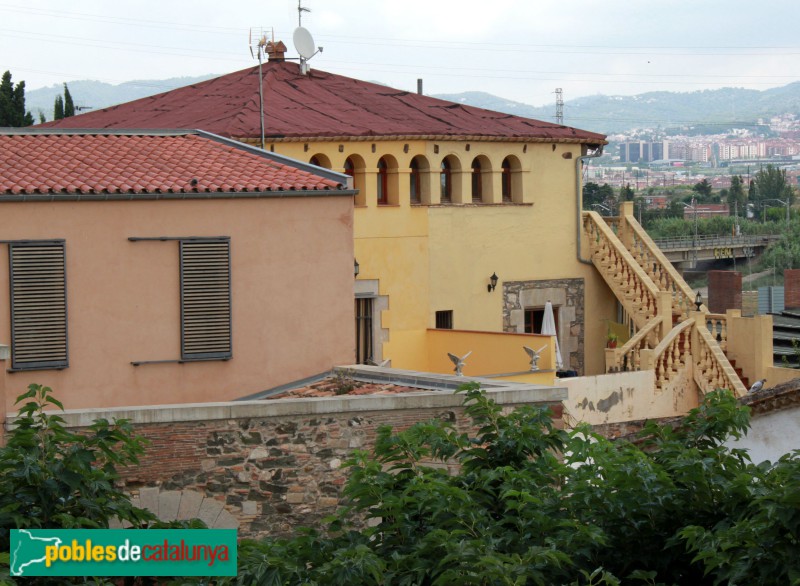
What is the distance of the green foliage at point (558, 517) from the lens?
10086mm

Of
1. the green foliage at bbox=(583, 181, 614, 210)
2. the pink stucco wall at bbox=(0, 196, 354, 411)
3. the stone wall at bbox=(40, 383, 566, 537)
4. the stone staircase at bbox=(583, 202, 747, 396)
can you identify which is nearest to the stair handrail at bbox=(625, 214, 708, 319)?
the stone staircase at bbox=(583, 202, 747, 396)

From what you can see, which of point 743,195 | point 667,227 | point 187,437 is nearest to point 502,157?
point 187,437

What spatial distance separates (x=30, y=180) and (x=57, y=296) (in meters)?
1.60

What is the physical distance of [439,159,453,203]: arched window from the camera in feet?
96.8

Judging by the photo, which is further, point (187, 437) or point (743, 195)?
point (743, 195)

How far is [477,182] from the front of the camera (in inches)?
1190

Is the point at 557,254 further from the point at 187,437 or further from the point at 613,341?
the point at 187,437

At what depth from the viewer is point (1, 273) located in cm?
1880

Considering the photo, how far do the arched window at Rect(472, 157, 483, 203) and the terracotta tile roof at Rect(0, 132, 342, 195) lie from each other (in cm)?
819

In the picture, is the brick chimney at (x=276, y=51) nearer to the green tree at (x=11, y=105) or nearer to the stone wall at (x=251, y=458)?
the green tree at (x=11, y=105)

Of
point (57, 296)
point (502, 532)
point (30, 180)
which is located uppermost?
point (30, 180)

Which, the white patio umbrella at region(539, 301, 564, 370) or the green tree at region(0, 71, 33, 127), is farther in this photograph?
the green tree at region(0, 71, 33, 127)

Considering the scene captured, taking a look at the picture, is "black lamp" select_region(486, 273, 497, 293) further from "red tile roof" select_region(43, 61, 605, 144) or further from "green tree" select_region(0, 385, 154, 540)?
"green tree" select_region(0, 385, 154, 540)

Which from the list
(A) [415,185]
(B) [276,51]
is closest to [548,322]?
(A) [415,185]
